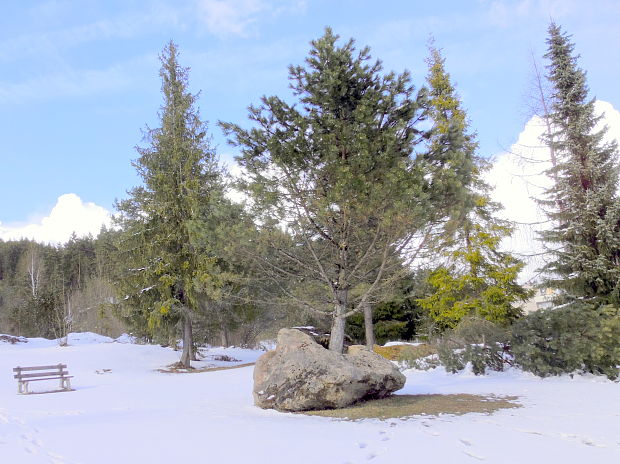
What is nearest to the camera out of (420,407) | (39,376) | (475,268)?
(420,407)

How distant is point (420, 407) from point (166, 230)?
43.3 ft

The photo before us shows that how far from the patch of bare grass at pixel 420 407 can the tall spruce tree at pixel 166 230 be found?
10.4 meters

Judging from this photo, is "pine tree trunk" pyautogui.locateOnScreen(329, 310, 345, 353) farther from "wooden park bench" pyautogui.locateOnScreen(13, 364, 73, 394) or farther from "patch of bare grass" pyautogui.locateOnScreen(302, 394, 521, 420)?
"wooden park bench" pyautogui.locateOnScreen(13, 364, 73, 394)

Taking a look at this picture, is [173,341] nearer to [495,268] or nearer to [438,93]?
[495,268]

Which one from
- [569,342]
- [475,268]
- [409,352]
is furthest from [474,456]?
[475,268]

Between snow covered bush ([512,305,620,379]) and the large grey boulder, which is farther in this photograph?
snow covered bush ([512,305,620,379])

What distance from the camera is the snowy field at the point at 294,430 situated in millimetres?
4516

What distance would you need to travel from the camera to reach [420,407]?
7.29 meters

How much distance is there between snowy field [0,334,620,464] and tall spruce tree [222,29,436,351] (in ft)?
9.20

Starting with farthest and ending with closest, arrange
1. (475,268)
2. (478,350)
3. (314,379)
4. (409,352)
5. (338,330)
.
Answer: (475,268)
(409,352)
(478,350)
(338,330)
(314,379)

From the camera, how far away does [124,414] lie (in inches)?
290

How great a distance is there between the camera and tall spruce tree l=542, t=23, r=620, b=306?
1370cm

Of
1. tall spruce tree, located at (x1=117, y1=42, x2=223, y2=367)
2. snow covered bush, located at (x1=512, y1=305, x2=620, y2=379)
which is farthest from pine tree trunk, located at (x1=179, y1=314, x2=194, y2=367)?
snow covered bush, located at (x1=512, y1=305, x2=620, y2=379)

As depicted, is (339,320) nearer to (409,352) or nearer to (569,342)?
(569,342)
